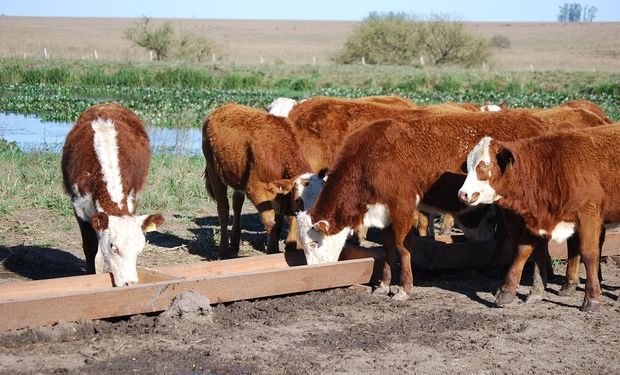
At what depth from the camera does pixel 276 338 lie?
7543 millimetres

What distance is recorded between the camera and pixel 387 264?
9.39 m

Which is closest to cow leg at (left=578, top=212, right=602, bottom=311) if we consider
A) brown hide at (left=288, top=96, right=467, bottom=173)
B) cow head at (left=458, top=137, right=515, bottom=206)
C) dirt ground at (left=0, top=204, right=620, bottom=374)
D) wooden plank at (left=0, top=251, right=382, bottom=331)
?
dirt ground at (left=0, top=204, right=620, bottom=374)

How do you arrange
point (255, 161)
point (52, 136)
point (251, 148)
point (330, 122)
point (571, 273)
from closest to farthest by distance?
1. point (571, 273)
2. point (255, 161)
3. point (251, 148)
4. point (330, 122)
5. point (52, 136)

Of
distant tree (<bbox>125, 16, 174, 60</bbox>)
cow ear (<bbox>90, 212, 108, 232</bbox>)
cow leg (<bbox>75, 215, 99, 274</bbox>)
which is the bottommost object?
distant tree (<bbox>125, 16, 174, 60</bbox>)

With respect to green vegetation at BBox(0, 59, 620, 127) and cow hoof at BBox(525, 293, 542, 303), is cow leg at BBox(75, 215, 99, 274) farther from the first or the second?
green vegetation at BBox(0, 59, 620, 127)

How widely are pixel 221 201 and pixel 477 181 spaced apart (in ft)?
14.9

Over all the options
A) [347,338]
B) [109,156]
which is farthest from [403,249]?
[109,156]

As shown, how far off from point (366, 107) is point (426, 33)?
54.1 m

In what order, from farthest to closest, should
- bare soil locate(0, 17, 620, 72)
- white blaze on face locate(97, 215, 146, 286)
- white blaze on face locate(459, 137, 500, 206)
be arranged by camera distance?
bare soil locate(0, 17, 620, 72) → white blaze on face locate(459, 137, 500, 206) → white blaze on face locate(97, 215, 146, 286)

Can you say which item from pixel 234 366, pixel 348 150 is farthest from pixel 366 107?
pixel 234 366

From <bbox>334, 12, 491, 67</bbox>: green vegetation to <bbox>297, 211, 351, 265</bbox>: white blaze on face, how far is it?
54994 millimetres

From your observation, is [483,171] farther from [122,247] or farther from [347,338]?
[122,247]

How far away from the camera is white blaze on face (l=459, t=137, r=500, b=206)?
8.38m

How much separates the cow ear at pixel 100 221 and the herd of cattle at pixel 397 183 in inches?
0.5
